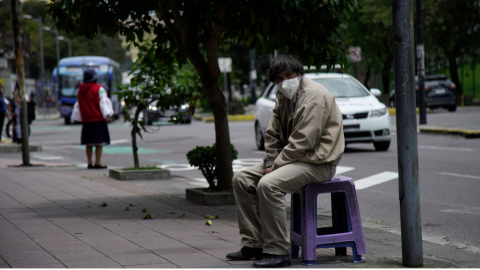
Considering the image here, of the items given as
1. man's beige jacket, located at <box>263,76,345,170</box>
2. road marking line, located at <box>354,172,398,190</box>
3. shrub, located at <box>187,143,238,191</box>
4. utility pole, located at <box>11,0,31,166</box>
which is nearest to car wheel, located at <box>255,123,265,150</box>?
road marking line, located at <box>354,172,398,190</box>

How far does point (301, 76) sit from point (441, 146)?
1066cm

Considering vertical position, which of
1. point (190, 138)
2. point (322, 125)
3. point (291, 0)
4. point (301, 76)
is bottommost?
point (190, 138)

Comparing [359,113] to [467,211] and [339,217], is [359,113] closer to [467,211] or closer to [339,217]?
[467,211]

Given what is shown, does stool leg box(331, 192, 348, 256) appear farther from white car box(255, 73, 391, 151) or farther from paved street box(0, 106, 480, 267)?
white car box(255, 73, 391, 151)

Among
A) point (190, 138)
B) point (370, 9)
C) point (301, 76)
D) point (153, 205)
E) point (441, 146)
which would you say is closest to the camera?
point (301, 76)

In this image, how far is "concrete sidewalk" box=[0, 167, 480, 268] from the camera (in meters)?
4.71

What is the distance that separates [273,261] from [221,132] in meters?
3.42

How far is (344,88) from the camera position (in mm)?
14750

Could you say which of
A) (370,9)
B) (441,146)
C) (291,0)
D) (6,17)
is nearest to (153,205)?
(291,0)

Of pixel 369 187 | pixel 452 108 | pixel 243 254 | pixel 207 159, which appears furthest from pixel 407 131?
pixel 452 108

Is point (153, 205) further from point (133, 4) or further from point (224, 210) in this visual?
point (133, 4)

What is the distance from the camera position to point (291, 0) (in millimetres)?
6164

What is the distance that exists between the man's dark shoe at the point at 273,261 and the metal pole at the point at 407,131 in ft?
2.70

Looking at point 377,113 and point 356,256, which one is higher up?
point 377,113
